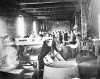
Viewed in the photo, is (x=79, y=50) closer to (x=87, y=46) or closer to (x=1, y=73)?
(x=87, y=46)

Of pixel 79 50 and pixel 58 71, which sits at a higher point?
pixel 58 71

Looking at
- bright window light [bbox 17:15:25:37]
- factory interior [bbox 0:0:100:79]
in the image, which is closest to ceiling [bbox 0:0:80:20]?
factory interior [bbox 0:0:100:79]

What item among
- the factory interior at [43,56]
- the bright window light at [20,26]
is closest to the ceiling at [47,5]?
the factory interior at [43,56]

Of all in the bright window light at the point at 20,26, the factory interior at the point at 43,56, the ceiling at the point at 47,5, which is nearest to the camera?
the factory interior at the point at 43,56

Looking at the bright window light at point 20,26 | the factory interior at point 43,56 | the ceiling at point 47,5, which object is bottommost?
the factory interior at point 43,56

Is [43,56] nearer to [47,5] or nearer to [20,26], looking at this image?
[47,5]

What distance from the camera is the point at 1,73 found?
12.3 ft

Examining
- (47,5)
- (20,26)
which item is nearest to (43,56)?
(47,5)

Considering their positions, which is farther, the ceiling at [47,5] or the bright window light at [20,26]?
the bright window light at [20,26]

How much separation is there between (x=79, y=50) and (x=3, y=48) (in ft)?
18.2

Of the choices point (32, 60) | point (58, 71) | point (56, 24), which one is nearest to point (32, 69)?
point (32, 60)

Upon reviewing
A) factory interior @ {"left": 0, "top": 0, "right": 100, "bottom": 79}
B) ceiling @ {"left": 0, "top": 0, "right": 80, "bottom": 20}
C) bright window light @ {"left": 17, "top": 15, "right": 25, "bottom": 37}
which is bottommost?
factory interior @ {"left": 0, "top": 0, "right": 100, "bottom": 79}

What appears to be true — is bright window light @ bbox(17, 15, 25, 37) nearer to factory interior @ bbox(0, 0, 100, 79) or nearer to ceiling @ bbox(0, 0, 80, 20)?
ceiling @ bbox(0, 0, 80, 20)

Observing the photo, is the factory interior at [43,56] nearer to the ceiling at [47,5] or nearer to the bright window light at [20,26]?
the ceiling at [47,5]
